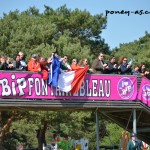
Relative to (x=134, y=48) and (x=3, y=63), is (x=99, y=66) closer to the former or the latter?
(x=3, y=63)

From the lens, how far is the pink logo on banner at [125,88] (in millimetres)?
19531

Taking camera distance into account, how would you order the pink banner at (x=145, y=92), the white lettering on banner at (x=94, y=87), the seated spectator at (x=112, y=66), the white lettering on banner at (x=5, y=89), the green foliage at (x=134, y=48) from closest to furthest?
1. the white lettering on banner at (x=5, y=89)
2. the white lettering on banner at (x=94, y=87)
3. the seated spectator at (x=112, y=66)
4. the pink banner at (x=145, y=92)
5. the green foliage at (x=134, y=48)

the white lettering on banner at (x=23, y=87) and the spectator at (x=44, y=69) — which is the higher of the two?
the spectator at (x=44, y=69)

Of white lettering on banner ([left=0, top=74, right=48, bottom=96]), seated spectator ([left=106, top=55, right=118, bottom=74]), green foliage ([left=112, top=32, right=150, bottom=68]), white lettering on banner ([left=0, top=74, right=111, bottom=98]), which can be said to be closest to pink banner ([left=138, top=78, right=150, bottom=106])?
seated spectator ([left=106, top=55, right=118, bottom=74])

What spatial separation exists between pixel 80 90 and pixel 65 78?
2.48 ft

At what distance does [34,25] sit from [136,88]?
84.8ft

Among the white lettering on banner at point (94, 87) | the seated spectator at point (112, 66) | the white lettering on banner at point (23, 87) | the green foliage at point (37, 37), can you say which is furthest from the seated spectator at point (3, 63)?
the green foliage at point (37, 37)

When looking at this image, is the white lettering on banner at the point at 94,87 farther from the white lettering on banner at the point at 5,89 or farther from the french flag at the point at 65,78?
the white lettering on banner at the point at 5,89

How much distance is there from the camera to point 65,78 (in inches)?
743

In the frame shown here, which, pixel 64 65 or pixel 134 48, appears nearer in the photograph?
pixel 64 65

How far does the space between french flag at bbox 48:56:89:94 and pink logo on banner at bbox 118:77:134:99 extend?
1688mm

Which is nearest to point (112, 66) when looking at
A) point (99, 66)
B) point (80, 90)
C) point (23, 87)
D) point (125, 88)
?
point (99, 66)

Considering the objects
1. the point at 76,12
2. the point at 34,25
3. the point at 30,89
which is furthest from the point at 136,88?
the point at 76,12

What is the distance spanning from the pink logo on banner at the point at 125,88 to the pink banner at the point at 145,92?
0.41 metres
